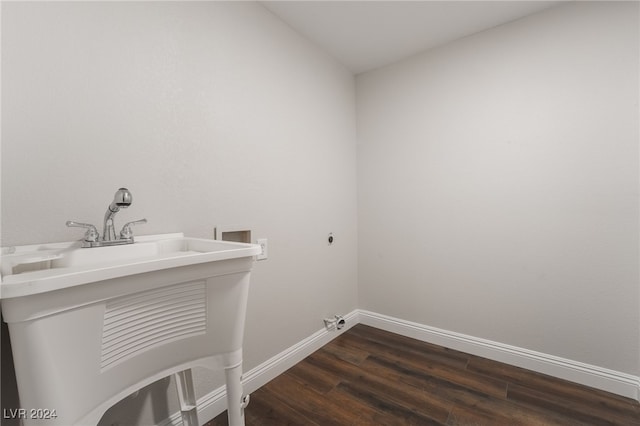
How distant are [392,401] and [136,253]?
139 cm

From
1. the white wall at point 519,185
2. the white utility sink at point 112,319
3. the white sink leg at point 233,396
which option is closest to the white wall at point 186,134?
the white utility sink at point 112,319

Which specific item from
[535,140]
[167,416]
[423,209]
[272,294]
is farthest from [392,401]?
[535,140]

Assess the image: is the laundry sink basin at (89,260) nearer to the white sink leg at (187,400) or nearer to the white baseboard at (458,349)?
the white sink leg at (187,400)

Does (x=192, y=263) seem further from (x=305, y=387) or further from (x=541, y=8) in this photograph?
(x=541, y=8)

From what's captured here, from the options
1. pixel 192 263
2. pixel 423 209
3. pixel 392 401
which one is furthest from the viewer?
pixel 423 209

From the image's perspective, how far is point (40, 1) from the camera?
0.88 m

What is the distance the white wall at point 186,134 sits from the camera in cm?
87

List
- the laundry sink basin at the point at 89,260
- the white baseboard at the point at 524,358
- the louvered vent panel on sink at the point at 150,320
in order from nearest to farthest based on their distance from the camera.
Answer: the laundry sink basin at the point at 89,260 → the louvered vent panel on sink at the point at 150,320 → the white baseboard at the point at 524,358

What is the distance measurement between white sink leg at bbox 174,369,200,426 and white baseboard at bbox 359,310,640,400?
1.57 m

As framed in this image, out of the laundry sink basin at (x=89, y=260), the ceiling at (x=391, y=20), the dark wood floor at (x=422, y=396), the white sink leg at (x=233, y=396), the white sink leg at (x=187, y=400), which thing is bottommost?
the dark wood floor at (x=422, y=396)

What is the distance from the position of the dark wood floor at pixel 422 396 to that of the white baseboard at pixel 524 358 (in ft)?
0.15

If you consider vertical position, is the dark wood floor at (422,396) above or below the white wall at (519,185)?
below

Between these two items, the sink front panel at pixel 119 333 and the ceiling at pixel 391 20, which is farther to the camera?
the ceiling at pixel 391 20

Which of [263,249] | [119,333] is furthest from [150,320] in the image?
[263,249]
